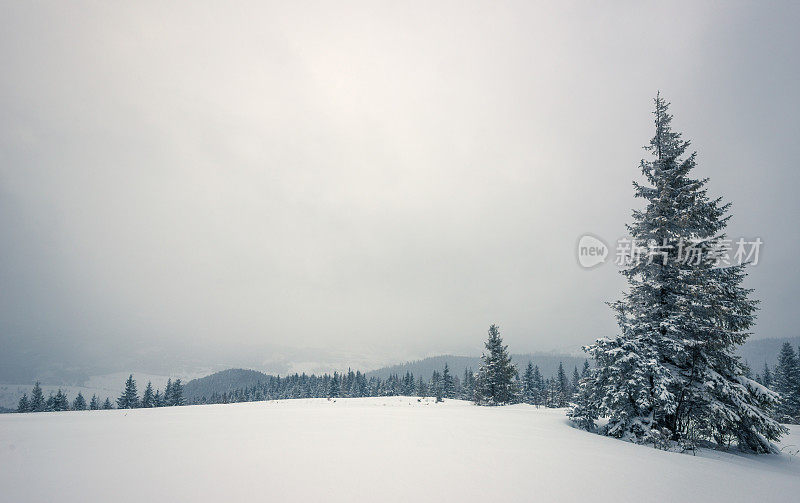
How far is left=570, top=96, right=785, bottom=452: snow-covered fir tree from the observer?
10.3 m

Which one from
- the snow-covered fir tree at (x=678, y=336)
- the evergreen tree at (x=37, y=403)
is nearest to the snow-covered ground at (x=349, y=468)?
the snow-covered fir tree at (x=678, y=336)

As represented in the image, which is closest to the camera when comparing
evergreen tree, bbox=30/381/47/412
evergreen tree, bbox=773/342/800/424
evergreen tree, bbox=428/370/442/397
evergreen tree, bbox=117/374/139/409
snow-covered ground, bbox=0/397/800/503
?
snow-covered ground, bbox=0/397/800/503

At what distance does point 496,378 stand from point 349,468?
33286 millimetres

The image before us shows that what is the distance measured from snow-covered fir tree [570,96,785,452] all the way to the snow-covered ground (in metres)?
2.40

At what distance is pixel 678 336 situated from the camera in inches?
456

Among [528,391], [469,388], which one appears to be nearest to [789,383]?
[528,391]

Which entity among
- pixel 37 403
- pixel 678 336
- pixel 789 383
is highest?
pixel 678 336

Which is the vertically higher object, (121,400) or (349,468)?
(349,468)

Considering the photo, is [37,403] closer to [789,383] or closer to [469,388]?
[469,388]

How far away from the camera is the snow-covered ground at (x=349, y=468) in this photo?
414 centimetres

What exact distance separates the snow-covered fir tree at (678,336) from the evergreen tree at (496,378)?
24.4 meters

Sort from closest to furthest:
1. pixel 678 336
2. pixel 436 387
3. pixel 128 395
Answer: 1. pixel 678 336
2. pixel 128 395
3. pixel 436 387

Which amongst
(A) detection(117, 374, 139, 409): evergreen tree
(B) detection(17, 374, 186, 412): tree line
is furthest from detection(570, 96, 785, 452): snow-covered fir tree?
(A) detection(117, 374, 139, 409): evergreen tree

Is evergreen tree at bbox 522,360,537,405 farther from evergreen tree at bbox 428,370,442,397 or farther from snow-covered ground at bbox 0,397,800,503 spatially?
snow-covered ground at bbox 0,397,800,503
